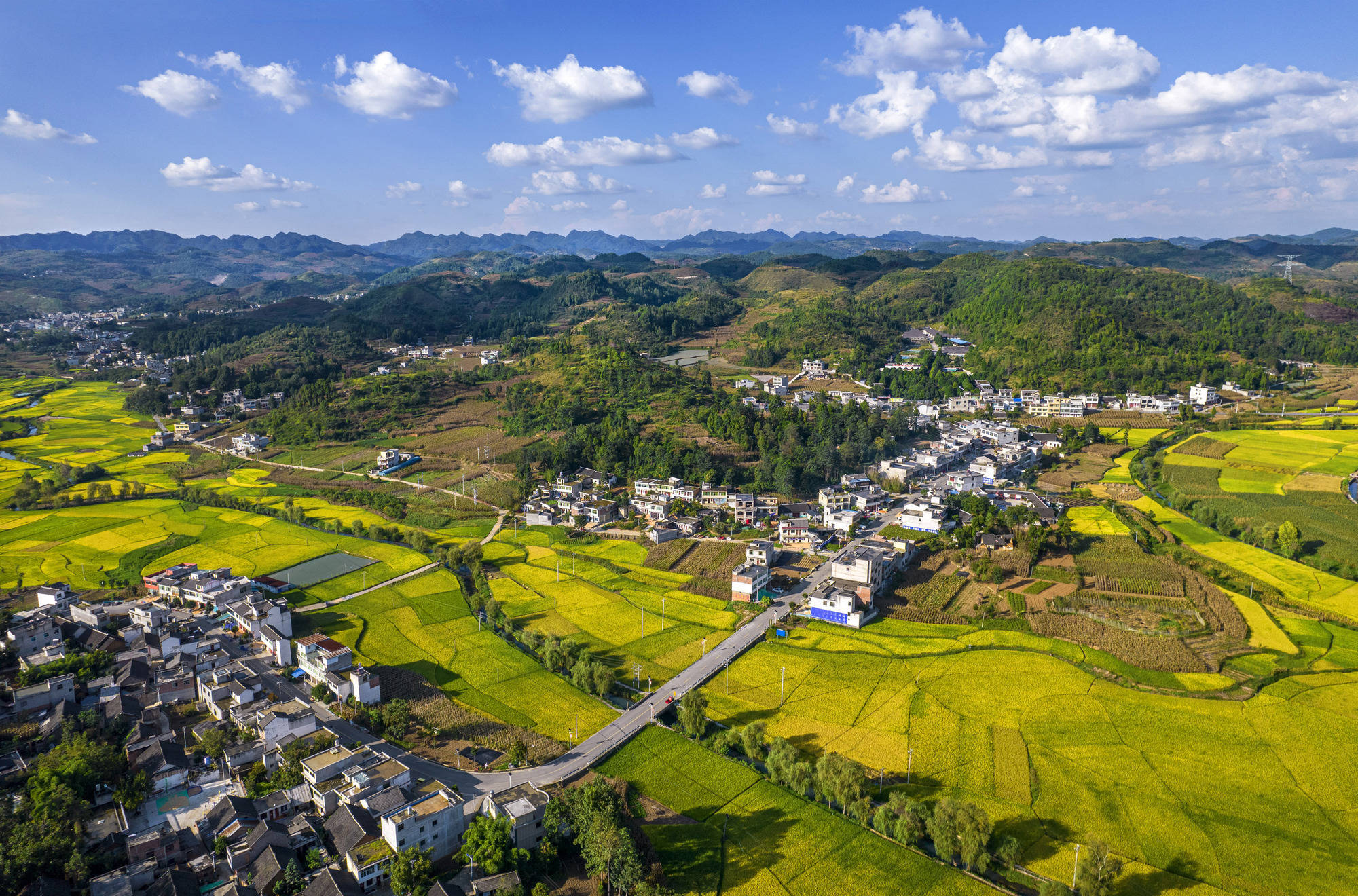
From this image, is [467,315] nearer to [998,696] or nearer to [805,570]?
[805,570]

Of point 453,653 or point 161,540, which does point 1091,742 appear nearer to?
point 453,653

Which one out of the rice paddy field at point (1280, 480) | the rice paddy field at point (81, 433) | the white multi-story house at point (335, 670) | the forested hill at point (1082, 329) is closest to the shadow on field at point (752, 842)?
the white multi-story house at point (335, 670)

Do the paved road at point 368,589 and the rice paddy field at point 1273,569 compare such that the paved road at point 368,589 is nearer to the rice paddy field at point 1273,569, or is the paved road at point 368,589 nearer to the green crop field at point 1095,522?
the green crop field at point 1095,522

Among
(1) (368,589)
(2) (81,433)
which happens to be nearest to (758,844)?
(1) (368,589)

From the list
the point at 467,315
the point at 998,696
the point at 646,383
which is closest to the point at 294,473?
the point at 646,383

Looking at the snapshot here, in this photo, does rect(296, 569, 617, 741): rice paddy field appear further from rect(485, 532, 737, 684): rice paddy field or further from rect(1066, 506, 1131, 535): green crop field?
rect(1066, 506, 1131, 535): green crop field
